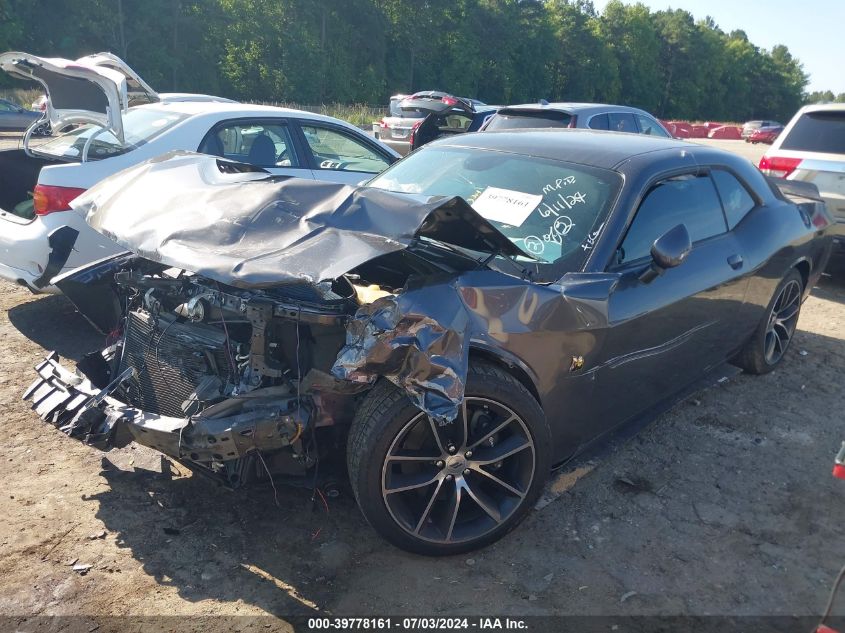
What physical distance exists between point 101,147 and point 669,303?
4.50 meters

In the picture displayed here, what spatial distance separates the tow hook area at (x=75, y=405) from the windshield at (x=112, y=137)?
104 inches

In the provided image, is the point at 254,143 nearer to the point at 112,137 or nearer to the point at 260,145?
the point at 260,145

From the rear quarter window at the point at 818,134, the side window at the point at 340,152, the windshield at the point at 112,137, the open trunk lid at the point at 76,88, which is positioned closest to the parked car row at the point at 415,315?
the open trunk lid at the point at 76,88

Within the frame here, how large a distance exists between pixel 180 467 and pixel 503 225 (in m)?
2.08

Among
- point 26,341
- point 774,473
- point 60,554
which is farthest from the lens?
point 26,341

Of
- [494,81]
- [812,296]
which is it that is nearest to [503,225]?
[812,296]

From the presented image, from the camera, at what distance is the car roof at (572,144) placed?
3.58 metres

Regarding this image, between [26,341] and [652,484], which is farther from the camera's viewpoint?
[26,341]

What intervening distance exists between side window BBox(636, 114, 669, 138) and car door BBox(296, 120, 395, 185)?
4.24 metres

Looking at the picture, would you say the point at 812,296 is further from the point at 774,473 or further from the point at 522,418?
the point at 522,418

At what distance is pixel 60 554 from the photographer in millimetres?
2762

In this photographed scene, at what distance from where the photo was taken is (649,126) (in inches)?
374

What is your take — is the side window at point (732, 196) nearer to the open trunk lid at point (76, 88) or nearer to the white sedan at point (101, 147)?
the white sedan at point (101, 147)

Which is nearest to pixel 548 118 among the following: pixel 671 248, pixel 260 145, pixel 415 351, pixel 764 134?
pixel 260 145
